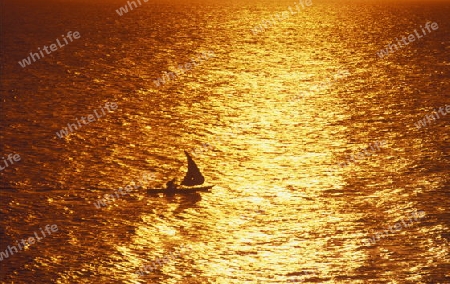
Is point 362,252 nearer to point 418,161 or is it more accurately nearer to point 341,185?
point 341,185

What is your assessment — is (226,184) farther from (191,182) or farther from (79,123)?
(79,123)

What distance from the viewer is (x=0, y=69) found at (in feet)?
548

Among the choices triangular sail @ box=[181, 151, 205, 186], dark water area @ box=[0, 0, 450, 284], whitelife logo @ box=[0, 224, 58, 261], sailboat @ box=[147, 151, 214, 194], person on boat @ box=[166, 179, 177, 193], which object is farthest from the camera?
triangular sail @ box=[181, 151, 205, 186]

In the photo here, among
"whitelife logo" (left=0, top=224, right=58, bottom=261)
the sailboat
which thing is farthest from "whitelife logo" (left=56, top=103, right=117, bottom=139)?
"whitelife logo" (left=0, top=224, right=58, bottom=261)

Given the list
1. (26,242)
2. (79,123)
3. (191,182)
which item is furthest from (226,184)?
(79,123)

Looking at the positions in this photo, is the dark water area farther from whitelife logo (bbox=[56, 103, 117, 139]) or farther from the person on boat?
the person on boat

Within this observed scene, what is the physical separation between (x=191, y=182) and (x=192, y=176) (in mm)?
688

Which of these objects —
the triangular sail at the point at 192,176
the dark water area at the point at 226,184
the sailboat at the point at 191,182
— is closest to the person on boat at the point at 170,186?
the sailboat at the point at 191,182

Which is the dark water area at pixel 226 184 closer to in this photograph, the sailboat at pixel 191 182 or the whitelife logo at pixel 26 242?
the whitelife logo at pixel 26 242

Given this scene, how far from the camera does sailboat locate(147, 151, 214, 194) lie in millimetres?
85375

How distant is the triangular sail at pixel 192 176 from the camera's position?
86.4 m

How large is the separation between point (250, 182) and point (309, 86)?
250ft

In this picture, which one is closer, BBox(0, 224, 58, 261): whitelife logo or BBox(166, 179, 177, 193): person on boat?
BBox(0, 224, 58, 261): whitelife logo

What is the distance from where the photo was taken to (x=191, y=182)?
86438 mm
